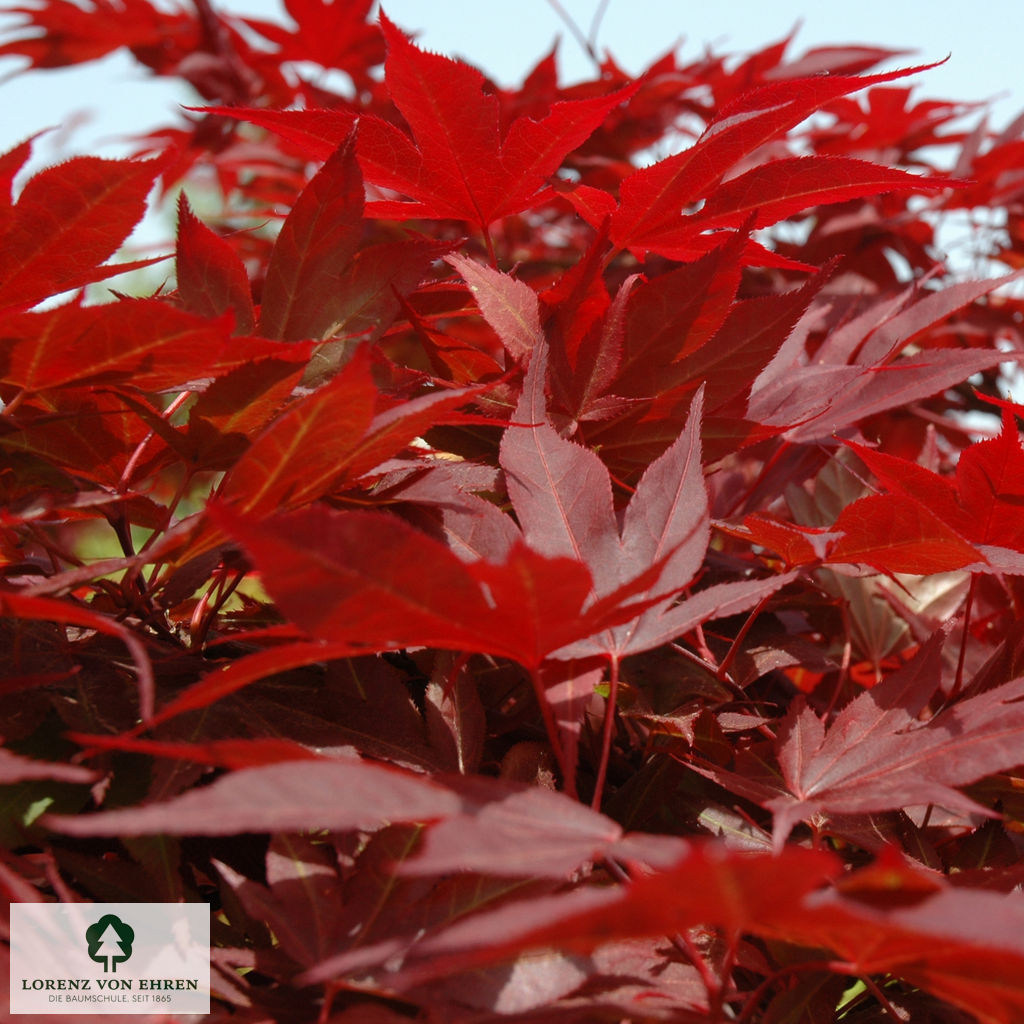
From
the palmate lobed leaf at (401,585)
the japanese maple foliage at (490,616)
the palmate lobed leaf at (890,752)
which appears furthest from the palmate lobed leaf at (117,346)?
the palmate lobed leaf at (890,752)

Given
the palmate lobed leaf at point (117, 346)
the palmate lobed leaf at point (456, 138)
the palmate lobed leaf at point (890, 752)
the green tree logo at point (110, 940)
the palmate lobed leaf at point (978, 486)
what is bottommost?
the green tree logo at point (110, 940)

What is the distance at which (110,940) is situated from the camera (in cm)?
28

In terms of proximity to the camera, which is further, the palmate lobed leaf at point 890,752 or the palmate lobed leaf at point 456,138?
the palmate lobed leaf at point 456,138

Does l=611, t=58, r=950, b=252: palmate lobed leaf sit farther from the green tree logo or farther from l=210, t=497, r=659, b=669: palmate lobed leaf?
the green tree logo

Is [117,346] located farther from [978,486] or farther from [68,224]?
[978,486]

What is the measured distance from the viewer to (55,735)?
335 mm

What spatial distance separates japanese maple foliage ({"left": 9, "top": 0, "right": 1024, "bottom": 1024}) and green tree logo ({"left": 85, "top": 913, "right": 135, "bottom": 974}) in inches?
0.5

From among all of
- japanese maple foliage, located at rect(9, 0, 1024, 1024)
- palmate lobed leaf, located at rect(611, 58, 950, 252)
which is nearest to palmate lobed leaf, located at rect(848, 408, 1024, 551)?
japanese maple foliage, located at rect(9, 0, 1024, 1024)

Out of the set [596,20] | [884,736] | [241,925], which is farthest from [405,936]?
[596,20]

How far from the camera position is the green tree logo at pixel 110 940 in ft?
0.89

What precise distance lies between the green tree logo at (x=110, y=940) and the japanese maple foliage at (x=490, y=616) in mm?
12

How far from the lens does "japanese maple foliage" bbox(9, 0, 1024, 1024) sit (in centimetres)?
23

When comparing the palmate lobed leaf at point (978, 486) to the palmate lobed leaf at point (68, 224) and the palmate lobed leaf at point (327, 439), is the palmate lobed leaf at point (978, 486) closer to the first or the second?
the palmate lobed leaf at point (327, 439)

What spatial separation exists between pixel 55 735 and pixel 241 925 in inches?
4.0
